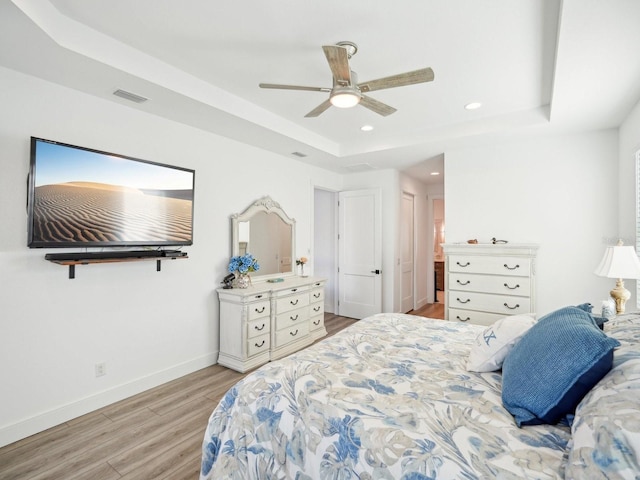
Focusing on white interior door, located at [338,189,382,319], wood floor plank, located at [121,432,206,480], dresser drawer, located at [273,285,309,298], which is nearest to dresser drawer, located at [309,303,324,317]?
dresser drawer, located at [273,285,309,298]

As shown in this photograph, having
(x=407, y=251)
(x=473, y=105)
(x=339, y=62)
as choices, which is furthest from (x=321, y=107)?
(x=407, y=251)

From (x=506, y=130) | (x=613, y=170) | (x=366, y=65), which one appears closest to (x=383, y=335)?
(x=366, y=65)

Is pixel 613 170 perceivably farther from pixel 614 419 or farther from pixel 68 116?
pixel 68 116

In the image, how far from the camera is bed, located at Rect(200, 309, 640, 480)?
0.91 meters

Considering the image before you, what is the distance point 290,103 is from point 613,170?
135 inches

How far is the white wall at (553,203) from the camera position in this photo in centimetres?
334

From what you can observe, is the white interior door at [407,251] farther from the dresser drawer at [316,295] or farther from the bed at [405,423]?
the bed at [405,423]

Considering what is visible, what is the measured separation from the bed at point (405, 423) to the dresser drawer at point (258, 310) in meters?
1.57

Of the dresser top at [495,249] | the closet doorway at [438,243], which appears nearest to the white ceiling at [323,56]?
the dresser top at [495,249]

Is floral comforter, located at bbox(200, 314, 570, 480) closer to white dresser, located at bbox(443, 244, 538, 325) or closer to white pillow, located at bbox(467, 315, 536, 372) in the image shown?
white pillow, located at bbox(467, 315, 536, 372)

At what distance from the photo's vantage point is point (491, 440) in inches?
41.9

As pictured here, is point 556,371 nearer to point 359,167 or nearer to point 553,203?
point 553,203

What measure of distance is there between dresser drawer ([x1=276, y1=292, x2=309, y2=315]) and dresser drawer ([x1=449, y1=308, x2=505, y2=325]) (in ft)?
5.85

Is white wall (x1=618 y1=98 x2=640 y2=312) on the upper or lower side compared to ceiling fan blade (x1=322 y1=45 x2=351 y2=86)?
lower
